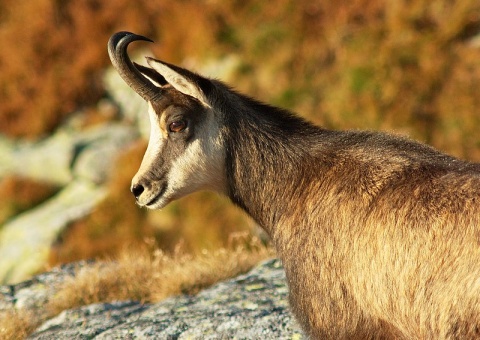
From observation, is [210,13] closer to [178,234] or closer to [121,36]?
[178,234]

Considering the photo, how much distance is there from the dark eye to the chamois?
0.4 inches

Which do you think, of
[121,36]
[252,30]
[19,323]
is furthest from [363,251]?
[252,30]

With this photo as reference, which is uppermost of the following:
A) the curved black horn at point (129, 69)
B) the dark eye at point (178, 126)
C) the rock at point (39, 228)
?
the rock at point (39, 228)

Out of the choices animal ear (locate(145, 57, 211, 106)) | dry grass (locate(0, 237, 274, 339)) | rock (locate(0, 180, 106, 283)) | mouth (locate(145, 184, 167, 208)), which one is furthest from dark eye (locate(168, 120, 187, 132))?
rock (locate(0, 180, 106, 283))

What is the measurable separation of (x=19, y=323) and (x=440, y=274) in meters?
5.37

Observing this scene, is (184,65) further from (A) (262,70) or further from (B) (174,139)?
(B) (174,139)

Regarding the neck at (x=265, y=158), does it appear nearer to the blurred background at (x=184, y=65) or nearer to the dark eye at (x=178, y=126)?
the dark eye at (x=178, y=126)

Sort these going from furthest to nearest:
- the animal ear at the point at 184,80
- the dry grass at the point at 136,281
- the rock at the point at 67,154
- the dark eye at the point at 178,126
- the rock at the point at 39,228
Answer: the rock at the point at 67,154 < the rock at the point at 39,228 < the dry grass at the point at 136,281 < the dark eye at the point at 178,126 < the animal ear at the point at 184,80

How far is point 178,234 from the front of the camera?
725 inches

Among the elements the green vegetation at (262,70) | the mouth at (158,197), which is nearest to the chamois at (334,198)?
the mouth at (158,197)

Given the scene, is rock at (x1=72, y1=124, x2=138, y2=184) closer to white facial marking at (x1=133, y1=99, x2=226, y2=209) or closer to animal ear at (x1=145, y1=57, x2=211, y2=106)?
white facial marking at (x1=133, y1=99, x2=226, y2=209)

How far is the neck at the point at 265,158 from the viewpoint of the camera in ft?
24.2

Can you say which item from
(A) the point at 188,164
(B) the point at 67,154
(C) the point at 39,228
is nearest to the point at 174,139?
(A) the point at 188,164

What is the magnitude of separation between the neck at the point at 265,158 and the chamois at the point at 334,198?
0.03 feet
